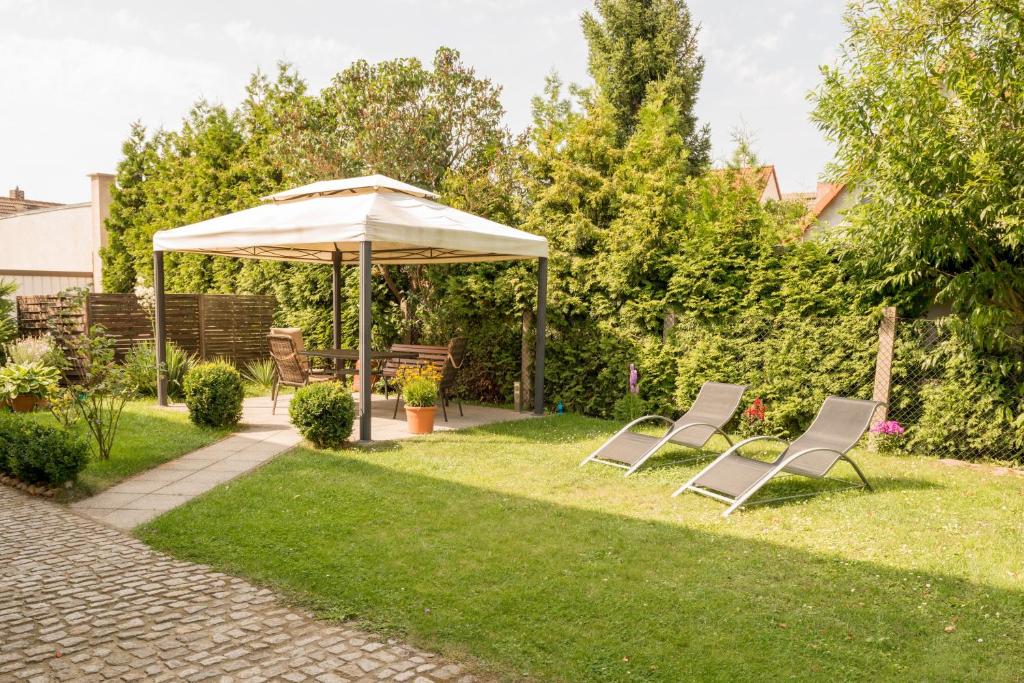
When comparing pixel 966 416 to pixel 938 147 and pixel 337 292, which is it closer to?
pixel 938 147

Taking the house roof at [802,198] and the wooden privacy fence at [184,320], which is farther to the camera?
the house roof at [802,198]

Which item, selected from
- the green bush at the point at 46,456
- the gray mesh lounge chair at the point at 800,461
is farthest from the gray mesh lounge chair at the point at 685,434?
the green bush at the point at 46,456

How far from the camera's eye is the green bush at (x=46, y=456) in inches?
239

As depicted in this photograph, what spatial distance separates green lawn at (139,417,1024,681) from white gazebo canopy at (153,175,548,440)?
237cm

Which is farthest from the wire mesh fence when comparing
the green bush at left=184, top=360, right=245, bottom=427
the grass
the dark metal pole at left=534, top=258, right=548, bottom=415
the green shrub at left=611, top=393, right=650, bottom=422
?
the grass

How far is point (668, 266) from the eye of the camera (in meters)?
9.54

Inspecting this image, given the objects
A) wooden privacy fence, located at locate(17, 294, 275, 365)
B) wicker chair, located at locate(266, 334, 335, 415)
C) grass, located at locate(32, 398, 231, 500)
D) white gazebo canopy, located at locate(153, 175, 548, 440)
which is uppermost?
white gazebo canopy, located at locate(153, 175, 548, 440)

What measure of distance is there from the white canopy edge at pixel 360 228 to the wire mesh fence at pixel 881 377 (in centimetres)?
299

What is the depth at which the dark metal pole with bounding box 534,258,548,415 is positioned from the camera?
989cm

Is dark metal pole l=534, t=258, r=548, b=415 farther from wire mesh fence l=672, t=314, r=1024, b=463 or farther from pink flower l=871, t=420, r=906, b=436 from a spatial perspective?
pink flower l=871, t=420, r=906, b=436

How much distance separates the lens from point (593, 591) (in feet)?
13.4

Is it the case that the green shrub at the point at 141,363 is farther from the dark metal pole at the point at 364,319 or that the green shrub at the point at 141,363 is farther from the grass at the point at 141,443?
the dark metal pole at the point at 364,319

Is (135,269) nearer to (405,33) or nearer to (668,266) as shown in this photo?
(405,33)

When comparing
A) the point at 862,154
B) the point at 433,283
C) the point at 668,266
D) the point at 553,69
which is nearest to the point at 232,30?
the point at 433,283
